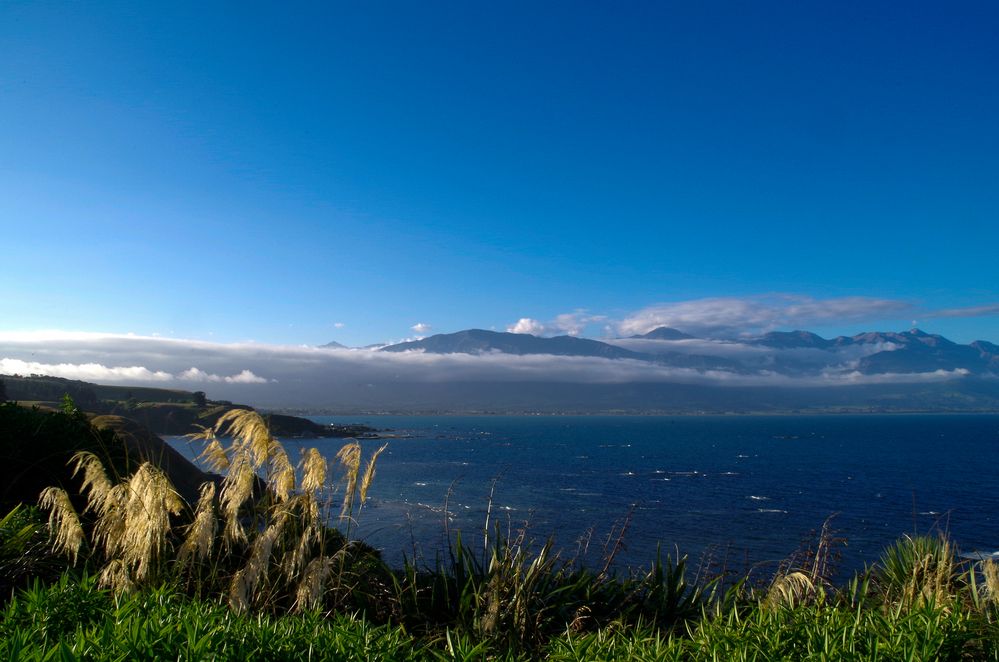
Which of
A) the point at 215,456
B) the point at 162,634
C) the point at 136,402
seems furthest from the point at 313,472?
the point at 136,402

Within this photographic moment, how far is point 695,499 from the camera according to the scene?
5222cm

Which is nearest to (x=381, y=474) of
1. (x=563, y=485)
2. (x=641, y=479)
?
(x=563, y=485)

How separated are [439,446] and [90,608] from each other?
375 ft

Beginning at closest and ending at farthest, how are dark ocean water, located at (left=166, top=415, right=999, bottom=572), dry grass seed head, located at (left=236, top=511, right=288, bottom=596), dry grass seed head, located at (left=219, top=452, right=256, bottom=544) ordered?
dry grass seed head, located at (left=236, top=511, right=288, bottom=596) → dry grass seed head, located at (left=219, top=452, right=256, bottom=544) → dark ocean water, located at (left=166, top=415, right=999, bottom=572)

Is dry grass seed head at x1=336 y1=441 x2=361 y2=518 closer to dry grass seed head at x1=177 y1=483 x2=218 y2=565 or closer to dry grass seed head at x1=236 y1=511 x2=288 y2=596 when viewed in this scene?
dry grass seed head at x1=236 y1=511 x2=288 y2=596

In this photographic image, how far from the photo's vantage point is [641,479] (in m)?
65.9

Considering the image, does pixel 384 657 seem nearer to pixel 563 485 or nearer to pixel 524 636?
pixel 524 636

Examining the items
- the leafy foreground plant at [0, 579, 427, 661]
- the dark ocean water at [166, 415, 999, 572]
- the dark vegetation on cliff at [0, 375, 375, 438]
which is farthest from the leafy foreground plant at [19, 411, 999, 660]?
the dark vegetation on cliff at [0, 375, 375, 438]

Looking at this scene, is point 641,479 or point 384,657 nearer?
point 384,657

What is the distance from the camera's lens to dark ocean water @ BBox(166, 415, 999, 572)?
33594 millimetres

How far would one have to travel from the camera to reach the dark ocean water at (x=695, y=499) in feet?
110

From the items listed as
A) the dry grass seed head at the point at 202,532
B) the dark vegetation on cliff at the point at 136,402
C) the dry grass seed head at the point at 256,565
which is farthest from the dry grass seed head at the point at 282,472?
the dark vegetation on cliff at the point at 136,402

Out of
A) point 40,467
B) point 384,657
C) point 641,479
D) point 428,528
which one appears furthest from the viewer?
point 641,479

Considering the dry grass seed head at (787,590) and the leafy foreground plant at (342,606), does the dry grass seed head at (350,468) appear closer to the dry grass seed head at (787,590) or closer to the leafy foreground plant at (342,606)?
the leafy foreground plant at (342,606)
